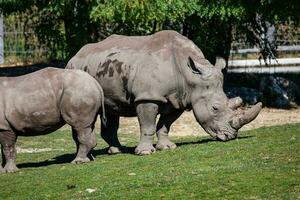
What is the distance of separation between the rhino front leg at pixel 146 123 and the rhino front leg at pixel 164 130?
35 cm

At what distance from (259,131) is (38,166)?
4363mm

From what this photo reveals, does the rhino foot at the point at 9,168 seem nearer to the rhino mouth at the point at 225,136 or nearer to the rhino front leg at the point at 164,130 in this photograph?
the rhino front leg at the point at 164,130

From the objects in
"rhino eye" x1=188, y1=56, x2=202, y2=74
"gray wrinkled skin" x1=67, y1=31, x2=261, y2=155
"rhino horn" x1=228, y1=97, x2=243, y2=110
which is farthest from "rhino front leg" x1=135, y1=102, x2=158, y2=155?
"rhino horn" x1=228, y1=97, x2=243, y2=110

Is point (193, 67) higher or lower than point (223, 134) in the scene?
higher

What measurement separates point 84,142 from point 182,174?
243cm

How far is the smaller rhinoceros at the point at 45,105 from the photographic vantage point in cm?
1217

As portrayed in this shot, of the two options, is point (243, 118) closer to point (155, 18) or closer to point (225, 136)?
point (225, 136)

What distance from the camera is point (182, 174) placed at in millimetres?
10547

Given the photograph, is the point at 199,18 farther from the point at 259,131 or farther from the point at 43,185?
the point at 43,185

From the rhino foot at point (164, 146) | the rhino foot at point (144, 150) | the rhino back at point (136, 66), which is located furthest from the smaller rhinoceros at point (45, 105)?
the rhino foot at point (164, 146)

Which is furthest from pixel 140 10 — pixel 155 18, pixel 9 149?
pixel 9 149

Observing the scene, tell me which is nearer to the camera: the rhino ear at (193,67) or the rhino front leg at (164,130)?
the rhino ear at (193,67)

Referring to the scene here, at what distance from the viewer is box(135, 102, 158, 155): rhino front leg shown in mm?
12867

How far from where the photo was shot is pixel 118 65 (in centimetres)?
1316
